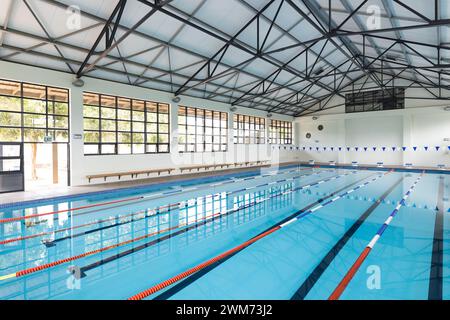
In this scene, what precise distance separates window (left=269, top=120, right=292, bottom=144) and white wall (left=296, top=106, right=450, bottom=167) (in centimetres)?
117

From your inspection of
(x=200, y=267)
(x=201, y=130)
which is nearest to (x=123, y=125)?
(x=201, y=130)

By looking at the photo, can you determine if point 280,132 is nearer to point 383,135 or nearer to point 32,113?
point 383,135

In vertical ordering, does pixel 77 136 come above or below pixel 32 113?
below

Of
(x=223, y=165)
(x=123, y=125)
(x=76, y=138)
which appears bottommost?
(x=223, y=165)

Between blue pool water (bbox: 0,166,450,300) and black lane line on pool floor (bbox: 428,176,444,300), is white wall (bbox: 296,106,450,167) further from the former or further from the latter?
black lane line on pool floor (bbox: 428,176,444,300)

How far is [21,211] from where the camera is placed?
6984mm

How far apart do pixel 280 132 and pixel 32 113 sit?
17018 millimetres

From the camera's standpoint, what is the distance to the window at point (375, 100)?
713 inches

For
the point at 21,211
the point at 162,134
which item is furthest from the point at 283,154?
the point at 21,211

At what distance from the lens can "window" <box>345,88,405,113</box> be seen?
1811cm

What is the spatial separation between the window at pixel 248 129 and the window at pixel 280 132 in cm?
113

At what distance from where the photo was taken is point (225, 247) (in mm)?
4660

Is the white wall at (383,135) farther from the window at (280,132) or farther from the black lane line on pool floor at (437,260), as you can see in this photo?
the black lane line on pool floor at (437,260)

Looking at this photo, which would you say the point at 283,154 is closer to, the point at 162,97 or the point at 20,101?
the point at 162,97
